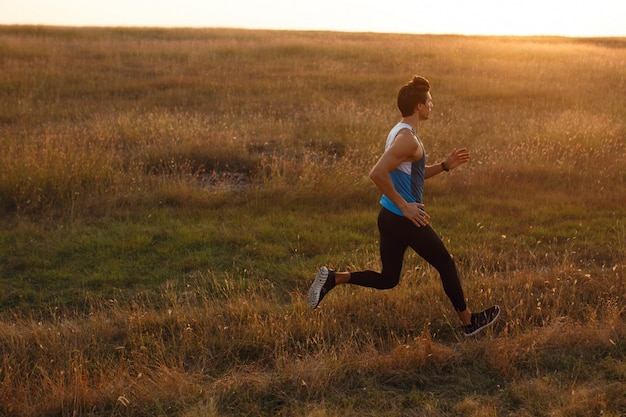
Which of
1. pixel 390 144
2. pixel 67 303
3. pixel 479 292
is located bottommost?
pixel 67 303

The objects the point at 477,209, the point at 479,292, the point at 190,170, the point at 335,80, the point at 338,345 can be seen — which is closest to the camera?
the point at 338,345

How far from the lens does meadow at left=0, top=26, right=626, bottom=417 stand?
4.15 metres

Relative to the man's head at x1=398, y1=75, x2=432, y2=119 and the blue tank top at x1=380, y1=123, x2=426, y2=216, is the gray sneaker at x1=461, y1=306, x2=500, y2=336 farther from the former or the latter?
the man's head at x1=398, y1=75, x2=432, y2=119

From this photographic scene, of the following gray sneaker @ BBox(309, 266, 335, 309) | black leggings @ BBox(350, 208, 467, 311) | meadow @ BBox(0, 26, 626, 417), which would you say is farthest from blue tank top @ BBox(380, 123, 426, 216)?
meadow @ BBox(0, 26, 626, 417)

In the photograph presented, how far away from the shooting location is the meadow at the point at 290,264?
4152 mm

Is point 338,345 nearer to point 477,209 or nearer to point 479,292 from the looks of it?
point 479,292

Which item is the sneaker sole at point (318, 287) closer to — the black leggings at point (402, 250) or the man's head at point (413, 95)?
the black leggings at point (402, 250)

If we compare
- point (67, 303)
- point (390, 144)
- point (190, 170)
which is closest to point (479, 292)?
point (390, 144)

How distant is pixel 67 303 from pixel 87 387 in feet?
6.40

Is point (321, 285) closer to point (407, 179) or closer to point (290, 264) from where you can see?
point (407, 179)

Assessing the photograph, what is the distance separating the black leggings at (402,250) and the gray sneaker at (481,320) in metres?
0.16

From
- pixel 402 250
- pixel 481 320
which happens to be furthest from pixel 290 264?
pixel 481 320

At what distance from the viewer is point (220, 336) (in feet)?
15.8

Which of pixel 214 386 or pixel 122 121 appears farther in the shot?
pixel 122 121
